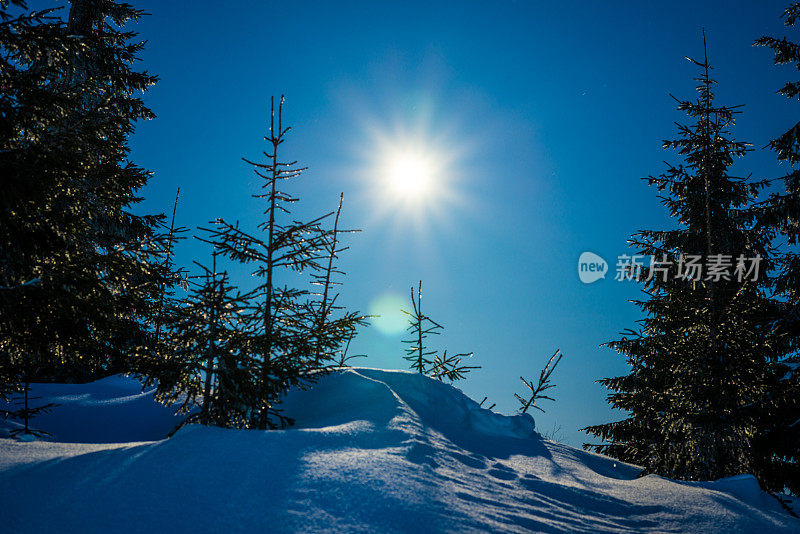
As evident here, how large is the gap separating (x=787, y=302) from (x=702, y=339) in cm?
445

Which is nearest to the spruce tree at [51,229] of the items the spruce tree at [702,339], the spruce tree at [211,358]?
the spruce tree at [211,358]

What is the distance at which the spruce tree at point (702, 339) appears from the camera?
8.65 m

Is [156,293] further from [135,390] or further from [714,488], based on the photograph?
[714,488]

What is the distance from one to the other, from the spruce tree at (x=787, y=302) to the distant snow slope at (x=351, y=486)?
673 centimetres

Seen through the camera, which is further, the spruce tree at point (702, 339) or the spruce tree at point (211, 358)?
the spruce tree at point (702, 339)

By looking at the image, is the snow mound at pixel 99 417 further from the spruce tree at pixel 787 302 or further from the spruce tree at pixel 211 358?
Answer: the spruce tree at pixel 787 302

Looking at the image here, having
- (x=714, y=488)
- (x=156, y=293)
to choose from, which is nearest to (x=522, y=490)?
(x=714, y=488)

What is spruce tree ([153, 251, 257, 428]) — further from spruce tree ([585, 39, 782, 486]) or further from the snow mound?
spruce tree ([585, 39, 782, 486])

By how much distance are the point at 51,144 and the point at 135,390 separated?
514cm

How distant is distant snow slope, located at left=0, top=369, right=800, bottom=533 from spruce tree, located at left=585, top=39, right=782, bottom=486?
4219 mm

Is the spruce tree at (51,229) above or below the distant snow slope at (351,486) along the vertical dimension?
above

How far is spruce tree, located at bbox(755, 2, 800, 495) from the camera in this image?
31.8ft

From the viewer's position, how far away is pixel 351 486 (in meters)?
2.97

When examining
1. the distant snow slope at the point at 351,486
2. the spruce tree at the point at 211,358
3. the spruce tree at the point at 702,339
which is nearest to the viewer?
the distant snow slope at the point at 351,486
